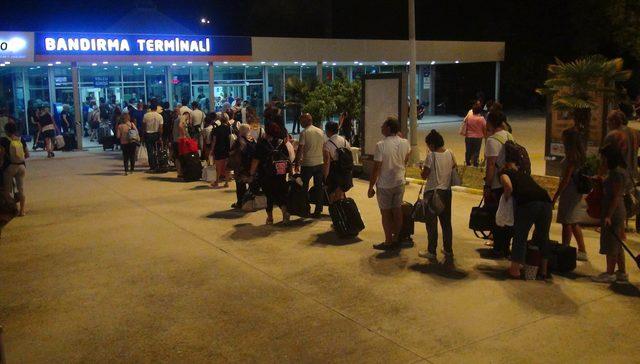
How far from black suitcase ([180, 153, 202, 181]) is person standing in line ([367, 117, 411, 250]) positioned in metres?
7.33

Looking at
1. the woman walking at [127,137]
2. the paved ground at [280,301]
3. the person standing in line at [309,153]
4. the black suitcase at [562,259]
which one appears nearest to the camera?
the paved ground at [280,301]

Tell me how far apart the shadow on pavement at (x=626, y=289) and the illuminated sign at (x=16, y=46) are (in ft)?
60.0

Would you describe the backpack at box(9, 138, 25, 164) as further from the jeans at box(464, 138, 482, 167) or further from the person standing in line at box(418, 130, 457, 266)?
the jeans at box(464, 138, 482, 167)

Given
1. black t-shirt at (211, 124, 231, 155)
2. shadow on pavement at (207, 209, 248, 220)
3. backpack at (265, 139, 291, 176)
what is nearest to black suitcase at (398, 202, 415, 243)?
backpack at (265, 139, 291, 176)

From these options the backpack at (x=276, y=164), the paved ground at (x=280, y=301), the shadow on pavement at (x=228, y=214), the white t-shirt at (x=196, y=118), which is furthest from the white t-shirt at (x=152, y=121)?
the backpack at (x=276, y=164)

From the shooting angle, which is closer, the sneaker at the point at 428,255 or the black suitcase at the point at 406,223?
the sneaker at the point at 428,255

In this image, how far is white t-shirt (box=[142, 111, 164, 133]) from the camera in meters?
15.6

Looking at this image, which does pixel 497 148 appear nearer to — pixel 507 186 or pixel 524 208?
pixel 507 186

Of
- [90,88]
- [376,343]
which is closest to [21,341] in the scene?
[376,343]

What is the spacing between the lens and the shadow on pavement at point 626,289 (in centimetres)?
621

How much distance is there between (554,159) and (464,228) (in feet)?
15.5

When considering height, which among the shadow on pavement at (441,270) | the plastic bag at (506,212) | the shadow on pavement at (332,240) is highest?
the plastic bag at (506,212)

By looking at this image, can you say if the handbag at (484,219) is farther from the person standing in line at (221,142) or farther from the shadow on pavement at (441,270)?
the person standing in line at (221,142)

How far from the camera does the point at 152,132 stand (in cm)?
1573
